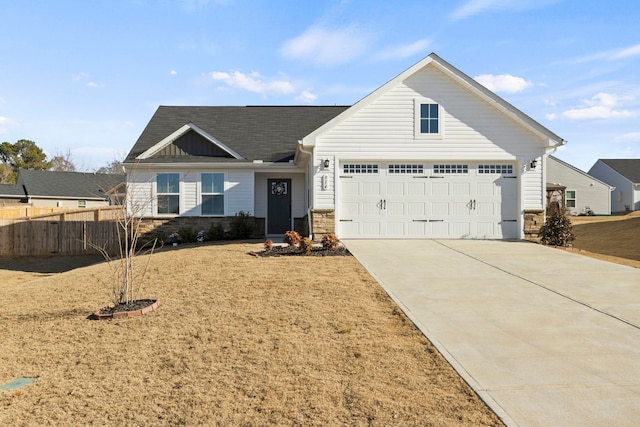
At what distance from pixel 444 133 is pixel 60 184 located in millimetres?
38692

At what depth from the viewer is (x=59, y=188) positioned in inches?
1624

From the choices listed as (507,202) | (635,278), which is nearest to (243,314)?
(635,278)

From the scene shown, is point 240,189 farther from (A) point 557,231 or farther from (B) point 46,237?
(A) point 557,231

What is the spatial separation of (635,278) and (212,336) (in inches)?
327

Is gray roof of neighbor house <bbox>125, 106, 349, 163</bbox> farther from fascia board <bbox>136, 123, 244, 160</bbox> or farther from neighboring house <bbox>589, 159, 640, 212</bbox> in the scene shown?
neighboring house <bbox>589, 159, 640, 212</bbox>

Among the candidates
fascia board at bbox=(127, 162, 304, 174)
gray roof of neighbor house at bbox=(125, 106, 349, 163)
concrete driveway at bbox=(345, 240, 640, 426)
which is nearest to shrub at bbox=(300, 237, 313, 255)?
concrete driveway at bbox=(345, 240, 640, 426)

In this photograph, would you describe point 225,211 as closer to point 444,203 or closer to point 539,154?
point 444,203

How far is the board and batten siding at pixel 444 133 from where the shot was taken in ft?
47.5

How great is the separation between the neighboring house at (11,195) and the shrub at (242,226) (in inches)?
1278

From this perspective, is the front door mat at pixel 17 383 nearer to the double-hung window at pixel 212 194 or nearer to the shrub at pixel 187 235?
the shrub at pixel 187 235

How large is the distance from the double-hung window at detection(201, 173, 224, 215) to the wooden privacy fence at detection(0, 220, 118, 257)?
4.02 metres

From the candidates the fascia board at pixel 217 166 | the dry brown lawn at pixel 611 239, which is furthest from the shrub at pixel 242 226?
the dry brown lawn at pixel 611 239

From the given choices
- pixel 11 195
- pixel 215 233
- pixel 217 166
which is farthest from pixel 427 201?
pixel 11 195

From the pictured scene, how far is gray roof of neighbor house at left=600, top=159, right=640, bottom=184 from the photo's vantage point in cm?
4088
